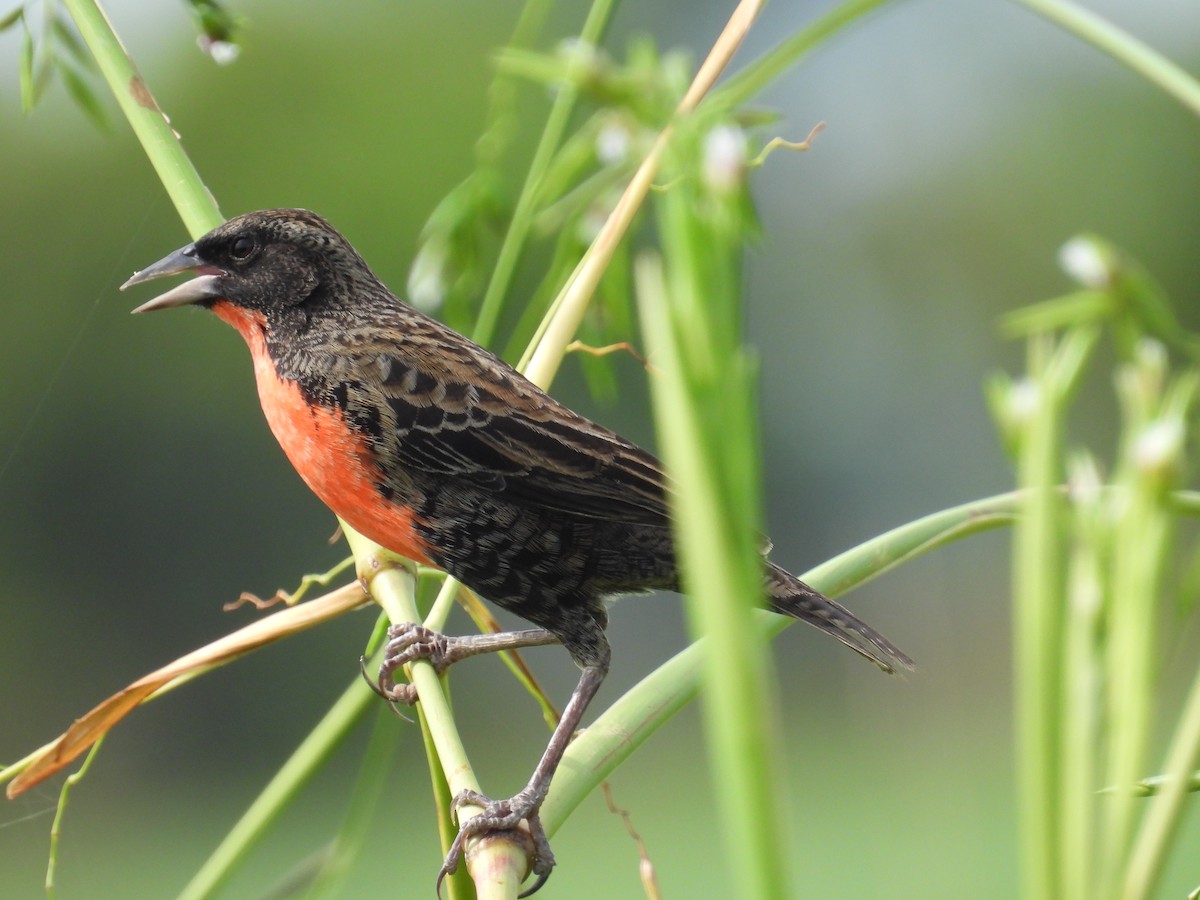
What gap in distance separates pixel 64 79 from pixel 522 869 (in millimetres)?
1391

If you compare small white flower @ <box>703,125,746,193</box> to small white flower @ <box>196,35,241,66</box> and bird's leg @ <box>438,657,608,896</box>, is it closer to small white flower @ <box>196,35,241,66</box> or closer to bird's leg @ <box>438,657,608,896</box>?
bird's leg @ <box>438,657,608,896</box>

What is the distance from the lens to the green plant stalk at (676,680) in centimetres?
132

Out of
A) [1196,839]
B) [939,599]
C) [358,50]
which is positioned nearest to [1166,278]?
[939,599]

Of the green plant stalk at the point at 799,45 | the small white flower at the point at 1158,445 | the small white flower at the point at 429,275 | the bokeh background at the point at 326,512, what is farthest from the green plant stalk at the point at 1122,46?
the bokeh background at the point at 326,512

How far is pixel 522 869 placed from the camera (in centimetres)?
134

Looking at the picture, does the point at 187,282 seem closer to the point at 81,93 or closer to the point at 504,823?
the point at 81,93

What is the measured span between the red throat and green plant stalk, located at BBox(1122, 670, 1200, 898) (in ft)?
4.60

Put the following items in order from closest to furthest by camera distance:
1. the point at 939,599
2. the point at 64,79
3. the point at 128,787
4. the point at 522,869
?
the point at 522,869 < the point at 64,79 < the point at 128,787 < the point at 939,599

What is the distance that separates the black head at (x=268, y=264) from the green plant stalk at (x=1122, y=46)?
5.32ft

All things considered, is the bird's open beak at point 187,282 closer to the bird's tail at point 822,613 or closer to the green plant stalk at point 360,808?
the green plant stalk at point 360,808

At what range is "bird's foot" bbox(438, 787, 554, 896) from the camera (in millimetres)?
1384

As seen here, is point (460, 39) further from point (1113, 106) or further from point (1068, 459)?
point (1068, 459)

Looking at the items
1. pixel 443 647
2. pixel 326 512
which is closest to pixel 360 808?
pixel 443 647

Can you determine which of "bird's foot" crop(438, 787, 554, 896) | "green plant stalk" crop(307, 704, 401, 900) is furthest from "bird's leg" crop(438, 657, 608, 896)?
"green plant stalk" crop(307, 704, 401, 900)
